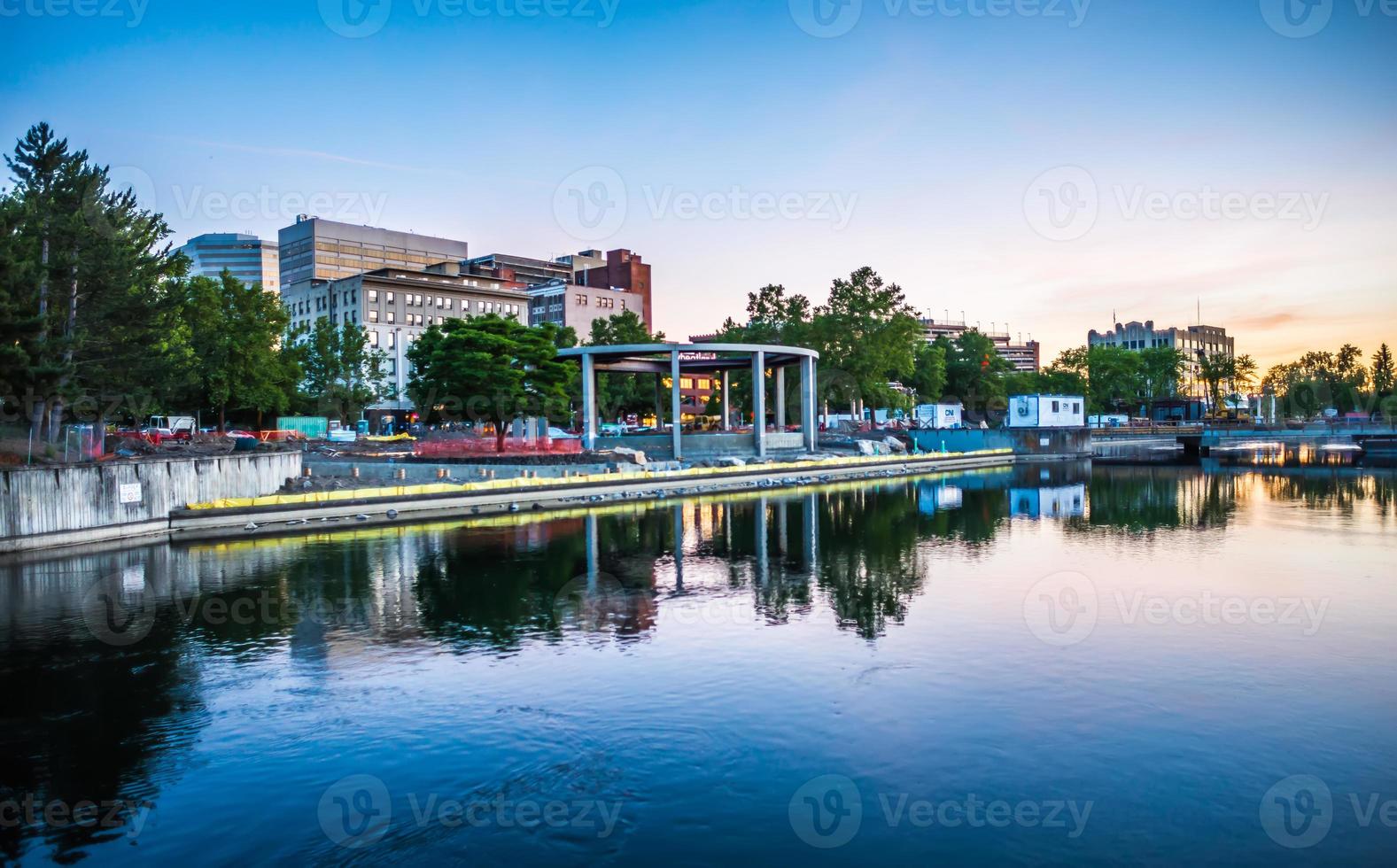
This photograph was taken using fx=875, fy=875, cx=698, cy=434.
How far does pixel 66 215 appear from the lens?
3806 cm

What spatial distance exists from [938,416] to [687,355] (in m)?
42.0

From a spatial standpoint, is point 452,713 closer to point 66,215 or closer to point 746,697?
point 746,697

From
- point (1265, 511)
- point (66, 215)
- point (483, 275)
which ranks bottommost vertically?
point (1265, 511)

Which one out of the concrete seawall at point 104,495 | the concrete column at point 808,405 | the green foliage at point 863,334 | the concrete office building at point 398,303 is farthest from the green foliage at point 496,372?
the concrete office building at point 398,303

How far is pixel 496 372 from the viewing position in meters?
59.9

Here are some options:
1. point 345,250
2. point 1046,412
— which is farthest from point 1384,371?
point 345,250

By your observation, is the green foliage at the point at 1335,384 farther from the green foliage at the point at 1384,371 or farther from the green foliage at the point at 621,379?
the green foliage at the point at 621,379

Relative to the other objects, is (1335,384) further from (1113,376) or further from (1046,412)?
(1046,412)

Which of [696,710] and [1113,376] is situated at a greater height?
[1113,376]

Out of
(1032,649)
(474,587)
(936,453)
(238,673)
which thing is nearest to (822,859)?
(1032,649)

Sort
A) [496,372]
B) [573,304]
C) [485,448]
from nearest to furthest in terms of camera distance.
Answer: [485,448], [496,372], [573,304]

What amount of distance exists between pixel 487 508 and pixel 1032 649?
3241 centimetres

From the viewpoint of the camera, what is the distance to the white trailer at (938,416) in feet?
343

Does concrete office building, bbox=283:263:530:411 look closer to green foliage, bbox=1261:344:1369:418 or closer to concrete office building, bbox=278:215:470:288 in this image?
concrete office building, bbox=278:215:470:288
